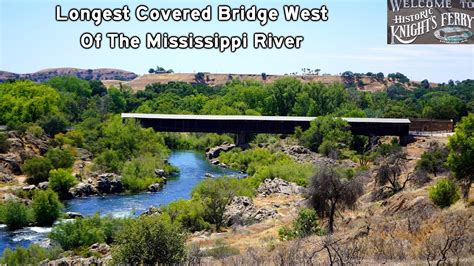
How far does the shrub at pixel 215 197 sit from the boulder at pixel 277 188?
20.9 feet

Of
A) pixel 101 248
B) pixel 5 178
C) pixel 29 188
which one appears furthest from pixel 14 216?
pixel 5 178

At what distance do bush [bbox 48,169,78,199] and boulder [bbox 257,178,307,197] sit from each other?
1548cm

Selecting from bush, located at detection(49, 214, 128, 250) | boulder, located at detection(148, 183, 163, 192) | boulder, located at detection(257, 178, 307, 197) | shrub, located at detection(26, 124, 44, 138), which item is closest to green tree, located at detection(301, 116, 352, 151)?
boulder, located at detection(257, 178, 307, 197)

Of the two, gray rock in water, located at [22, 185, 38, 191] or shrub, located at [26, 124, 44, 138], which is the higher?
shrub, located at [26, 124, 44, 138]

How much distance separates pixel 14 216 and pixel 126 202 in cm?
1012

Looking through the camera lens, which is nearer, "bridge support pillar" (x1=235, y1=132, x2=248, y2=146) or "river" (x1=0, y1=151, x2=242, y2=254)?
"river" (x1=0, y1=151, x2=242, y2=254)

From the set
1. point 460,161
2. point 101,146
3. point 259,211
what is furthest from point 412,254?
point 101,146

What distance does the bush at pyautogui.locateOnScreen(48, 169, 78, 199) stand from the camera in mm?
46812

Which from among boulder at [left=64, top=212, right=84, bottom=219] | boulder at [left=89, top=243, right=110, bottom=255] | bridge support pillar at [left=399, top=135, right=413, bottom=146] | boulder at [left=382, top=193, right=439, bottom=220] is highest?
boulder at [left=382, top=193, right=439, bottom=220]

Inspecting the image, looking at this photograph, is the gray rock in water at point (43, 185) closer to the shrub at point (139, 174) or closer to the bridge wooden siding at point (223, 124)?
the shrub at point (139, 174)

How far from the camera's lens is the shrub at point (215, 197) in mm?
37594

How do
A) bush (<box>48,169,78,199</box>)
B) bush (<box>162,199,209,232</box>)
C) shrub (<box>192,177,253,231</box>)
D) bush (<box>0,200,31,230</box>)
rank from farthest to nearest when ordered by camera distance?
1. bush (<box>48,169,78,199</box>)
2. shrub (<box>192,177,253,231</box>)
3. bush (<box>0,200,31,230</box>)
4. bush (<box>162,199,209,232</box>)

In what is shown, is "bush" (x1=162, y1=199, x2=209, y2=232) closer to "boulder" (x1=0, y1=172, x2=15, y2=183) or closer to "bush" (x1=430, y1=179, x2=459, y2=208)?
"bush" (x1=430, y1=179, x2=459, y2=208)

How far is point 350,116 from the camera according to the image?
3027 inches
